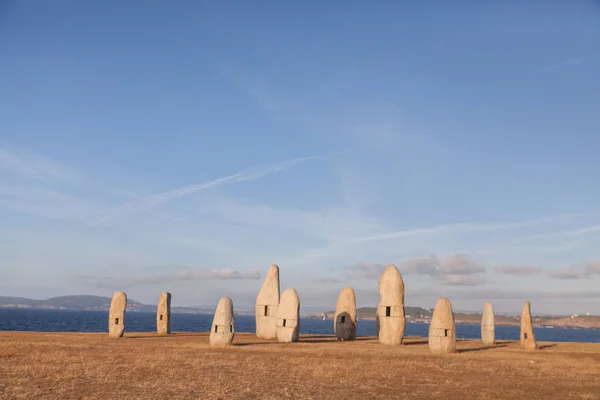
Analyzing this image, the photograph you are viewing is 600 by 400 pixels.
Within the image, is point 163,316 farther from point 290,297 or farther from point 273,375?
point 273,375

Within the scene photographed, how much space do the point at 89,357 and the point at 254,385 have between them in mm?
9050

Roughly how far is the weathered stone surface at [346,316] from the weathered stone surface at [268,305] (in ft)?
15.2

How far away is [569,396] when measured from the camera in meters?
16.8

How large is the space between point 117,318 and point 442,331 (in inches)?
825

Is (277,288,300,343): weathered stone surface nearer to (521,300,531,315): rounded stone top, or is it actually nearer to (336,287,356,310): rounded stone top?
(336,287,356,310): rounded stone top

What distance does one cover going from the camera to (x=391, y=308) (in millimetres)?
35375

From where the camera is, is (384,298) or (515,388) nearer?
(515,388)

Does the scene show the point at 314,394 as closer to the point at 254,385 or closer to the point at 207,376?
the point at 254,385

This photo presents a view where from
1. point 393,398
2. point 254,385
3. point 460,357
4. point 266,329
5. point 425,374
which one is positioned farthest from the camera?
point 266,329

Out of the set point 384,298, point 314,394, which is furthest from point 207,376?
point 384,298

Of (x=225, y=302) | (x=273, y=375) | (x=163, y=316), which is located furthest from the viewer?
(x=163, y=316)

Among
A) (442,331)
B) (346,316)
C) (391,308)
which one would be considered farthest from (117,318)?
(442,331)

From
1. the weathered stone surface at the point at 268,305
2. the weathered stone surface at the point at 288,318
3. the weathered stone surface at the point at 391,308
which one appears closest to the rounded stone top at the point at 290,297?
the weathered stone surface at the point at 288,318

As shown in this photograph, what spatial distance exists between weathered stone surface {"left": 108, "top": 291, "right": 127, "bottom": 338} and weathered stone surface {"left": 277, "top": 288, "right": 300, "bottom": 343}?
10.3 m
